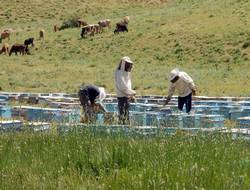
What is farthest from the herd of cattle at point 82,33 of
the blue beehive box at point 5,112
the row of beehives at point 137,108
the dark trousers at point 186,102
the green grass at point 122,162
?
the green grass at point 122,162

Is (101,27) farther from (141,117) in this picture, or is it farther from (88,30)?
(141,117)

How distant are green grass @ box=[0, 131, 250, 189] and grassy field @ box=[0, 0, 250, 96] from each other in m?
19.3

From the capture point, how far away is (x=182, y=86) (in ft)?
62.0

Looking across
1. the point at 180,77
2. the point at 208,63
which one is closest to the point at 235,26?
the point at 208,63

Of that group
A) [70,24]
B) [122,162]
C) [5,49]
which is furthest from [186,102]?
[70,24]

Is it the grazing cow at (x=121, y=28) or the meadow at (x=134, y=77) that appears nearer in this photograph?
the meadow at (x=134, y=77)

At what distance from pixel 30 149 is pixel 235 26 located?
3906 centimetres

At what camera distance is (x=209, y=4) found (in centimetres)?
5709

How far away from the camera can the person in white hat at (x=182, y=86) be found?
61.2 feet

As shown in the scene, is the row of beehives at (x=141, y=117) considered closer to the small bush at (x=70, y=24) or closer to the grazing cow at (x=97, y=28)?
the grazing cow at (x=97, y=28)

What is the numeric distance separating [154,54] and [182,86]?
27.7 m

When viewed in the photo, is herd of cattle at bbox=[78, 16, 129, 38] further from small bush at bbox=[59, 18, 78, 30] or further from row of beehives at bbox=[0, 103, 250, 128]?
row of beehives at bbox=[0, 103, 250, 128]

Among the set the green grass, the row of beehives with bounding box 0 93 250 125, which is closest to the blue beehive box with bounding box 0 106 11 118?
the row of beehives with bounding box 0 93 250 125

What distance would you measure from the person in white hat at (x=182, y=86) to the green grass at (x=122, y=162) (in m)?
7.67
